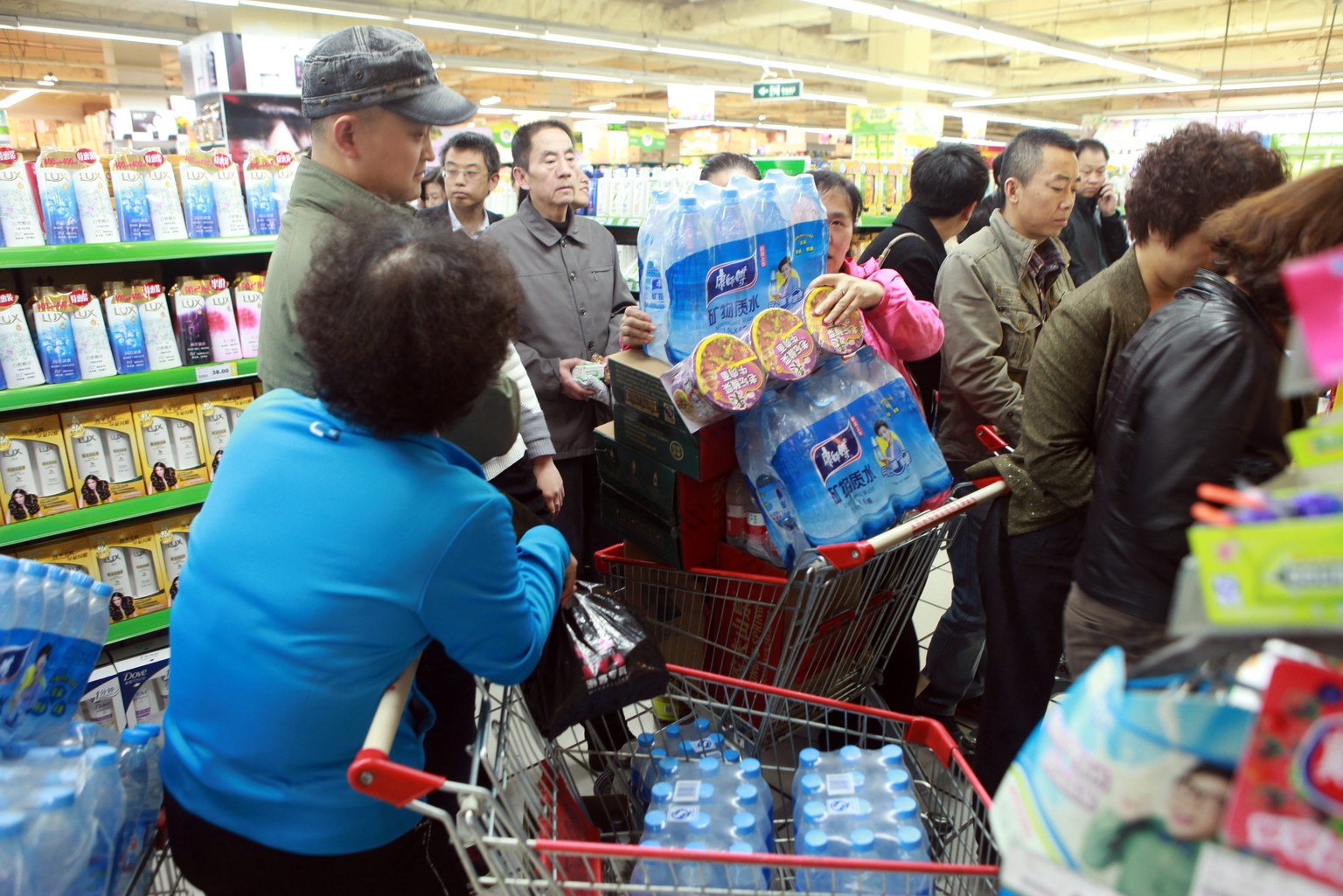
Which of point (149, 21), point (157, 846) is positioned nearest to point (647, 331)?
point (157, 846)

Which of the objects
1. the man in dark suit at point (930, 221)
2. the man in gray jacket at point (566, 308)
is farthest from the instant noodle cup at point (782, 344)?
the man in dark suit at point (930, 221)

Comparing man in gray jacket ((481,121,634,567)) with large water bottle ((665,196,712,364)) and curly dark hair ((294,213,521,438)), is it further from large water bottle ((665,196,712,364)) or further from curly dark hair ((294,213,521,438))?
curly dark hair ((294,213,521,438))

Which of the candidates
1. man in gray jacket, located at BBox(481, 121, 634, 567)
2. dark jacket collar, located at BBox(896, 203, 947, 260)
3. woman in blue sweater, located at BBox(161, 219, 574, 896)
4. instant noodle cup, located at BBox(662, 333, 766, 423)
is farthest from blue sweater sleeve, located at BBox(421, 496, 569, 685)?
dark jacket collar, located at BBox(896, 203, 947, 260)

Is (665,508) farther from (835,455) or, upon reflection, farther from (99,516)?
(99,516)

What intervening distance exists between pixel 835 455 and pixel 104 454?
2.52 m

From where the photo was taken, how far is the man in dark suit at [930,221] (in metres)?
3.27

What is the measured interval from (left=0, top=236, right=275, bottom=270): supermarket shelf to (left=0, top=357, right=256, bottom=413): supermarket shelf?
38 cm

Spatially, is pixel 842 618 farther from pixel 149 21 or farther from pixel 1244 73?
pixel 1244 73

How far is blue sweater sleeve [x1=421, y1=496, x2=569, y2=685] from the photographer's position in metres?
1.26

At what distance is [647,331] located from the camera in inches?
78.3

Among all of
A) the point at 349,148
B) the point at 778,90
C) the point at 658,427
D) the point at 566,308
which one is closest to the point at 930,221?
the point at 566,308

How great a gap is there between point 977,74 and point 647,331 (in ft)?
88.3

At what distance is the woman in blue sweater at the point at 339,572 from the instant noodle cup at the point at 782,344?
604 millimetres

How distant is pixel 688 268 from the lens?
6.14 feet
